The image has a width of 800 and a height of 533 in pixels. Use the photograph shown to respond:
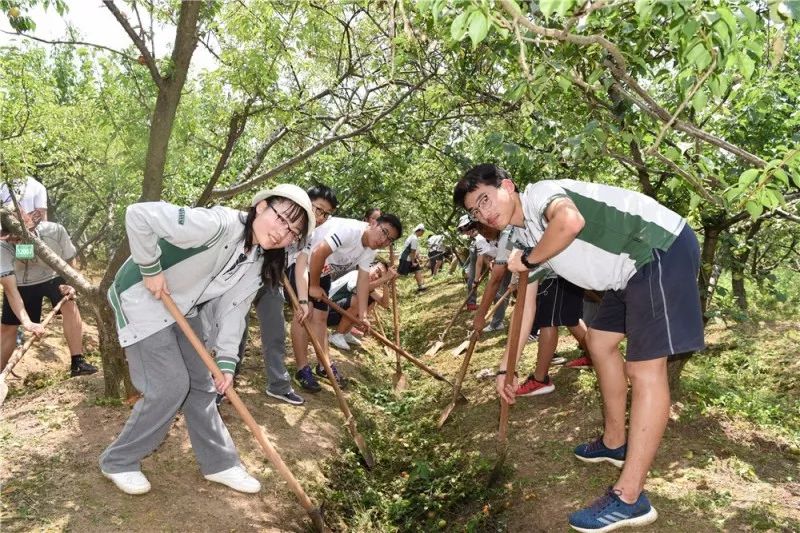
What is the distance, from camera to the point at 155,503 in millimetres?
3332

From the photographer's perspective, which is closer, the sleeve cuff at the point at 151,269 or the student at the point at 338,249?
the sleeve cuff at the point at 151,269

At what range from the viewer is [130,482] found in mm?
3314

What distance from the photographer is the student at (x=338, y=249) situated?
18.9ft

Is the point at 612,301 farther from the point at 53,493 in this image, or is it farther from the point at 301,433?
the point at 53,493

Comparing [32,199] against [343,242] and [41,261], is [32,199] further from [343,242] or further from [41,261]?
[343,242]

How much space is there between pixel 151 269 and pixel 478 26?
2.12 m

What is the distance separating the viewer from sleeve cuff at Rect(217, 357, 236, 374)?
3439 mm

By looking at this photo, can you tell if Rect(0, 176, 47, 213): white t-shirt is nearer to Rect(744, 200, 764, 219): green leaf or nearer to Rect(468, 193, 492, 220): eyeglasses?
Rect(468, 193, 492, 220): eyeglasses

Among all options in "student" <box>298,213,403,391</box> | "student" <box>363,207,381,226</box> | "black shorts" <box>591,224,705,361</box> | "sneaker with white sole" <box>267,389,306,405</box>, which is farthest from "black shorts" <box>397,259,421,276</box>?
"black shorts" <box>591,224,705,361</box>

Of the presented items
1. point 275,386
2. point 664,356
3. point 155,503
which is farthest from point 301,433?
point 664,356

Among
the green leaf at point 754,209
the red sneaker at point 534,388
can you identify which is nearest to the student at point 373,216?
the red sneaker at point 534,388

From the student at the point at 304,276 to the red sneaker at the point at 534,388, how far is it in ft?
6.69

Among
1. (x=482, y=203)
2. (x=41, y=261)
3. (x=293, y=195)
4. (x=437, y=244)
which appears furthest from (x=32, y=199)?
(x=437, y=244)

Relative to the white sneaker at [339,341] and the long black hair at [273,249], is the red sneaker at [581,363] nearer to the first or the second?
the white sneaker at [339,341]
